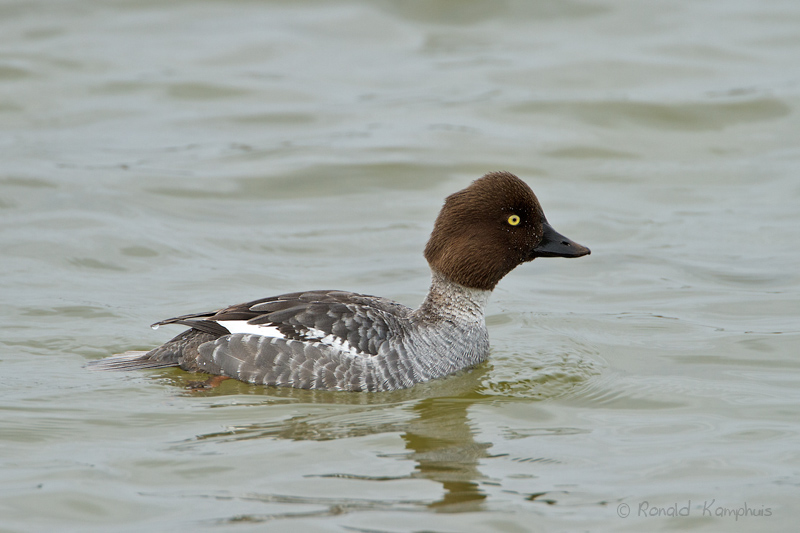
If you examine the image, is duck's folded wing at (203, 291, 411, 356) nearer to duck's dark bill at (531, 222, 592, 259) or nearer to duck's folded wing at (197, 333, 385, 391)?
duck's folded wing at (197, 333, 385, 391)

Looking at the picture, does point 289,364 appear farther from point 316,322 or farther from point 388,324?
point 388,324

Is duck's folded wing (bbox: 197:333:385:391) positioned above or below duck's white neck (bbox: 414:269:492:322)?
below

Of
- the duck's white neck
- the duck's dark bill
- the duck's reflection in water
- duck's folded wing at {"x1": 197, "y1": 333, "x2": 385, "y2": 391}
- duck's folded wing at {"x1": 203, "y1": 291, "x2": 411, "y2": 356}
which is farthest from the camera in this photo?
the duck's white neck

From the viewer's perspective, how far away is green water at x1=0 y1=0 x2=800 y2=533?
22.2ft

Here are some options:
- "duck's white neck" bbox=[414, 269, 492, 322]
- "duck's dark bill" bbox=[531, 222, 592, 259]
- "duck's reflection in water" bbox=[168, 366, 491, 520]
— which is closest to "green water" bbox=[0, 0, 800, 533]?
"duck's reflection in water" bbox=[168, 366, 491, 520]

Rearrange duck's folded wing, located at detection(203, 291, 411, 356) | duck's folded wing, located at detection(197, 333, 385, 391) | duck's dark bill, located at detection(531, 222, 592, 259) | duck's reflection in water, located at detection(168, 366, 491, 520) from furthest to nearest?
duck's dark bill, located at detection(531, 222, 592, 259) → duck's folded wing, located at detection(203, 291, 411, 356) → duck's folded wing, located at detection(197, 333, 385, 391) → duck's reflection in water, located at detection(168, 366, 491, 520)

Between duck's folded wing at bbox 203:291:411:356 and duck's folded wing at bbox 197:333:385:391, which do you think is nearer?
duck's folded wing at bbox 197:333:385:391

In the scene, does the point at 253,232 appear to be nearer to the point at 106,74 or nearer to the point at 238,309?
A: the point at 238,309

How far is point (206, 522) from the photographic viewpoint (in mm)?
6180

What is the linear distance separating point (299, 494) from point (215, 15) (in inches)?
616

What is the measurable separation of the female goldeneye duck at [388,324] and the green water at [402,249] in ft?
0.61

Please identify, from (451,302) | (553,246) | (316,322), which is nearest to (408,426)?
(316,322)

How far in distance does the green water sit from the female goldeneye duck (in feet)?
0.61

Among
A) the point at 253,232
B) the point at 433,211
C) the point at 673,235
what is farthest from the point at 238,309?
the point at 673,235
